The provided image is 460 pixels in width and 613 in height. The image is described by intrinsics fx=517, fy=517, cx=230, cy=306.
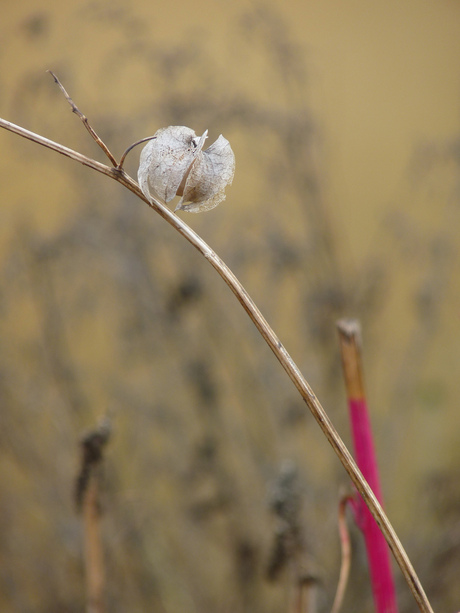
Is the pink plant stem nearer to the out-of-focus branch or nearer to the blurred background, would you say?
the out-of-focus branch

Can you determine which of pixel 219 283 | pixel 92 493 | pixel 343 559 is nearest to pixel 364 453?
pixel 343 559

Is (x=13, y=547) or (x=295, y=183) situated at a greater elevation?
(x=295, y=183)

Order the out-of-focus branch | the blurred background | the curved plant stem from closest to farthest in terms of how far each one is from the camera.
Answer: the curved plant stem
the out-of-focus branch
the blurred background

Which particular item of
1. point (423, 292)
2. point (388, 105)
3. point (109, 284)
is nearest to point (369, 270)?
point (423, 292)

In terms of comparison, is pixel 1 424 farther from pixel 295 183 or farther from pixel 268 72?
pixel 268 72

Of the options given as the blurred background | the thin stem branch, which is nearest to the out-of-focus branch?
the thin stem branch

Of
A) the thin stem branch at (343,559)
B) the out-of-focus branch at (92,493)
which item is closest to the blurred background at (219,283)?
the out-of-focus branch at (92,493)
